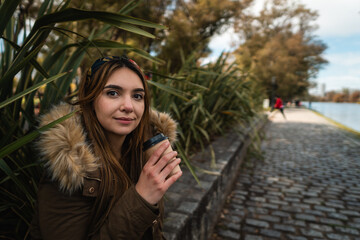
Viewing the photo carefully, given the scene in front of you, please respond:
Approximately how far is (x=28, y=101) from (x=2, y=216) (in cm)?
68

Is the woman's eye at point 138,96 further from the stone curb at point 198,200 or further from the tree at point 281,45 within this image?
the tree at point 281,45

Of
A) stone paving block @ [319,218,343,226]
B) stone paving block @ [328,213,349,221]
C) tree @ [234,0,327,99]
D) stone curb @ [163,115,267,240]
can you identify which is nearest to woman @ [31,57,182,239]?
stone curb @ [163,115,267,240]

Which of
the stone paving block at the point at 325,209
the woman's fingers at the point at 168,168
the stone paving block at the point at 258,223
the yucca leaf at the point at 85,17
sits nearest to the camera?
the yucca leaf at the point at 85,17

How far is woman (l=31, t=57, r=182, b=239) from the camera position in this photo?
0.89 m

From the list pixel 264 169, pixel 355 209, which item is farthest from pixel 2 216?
pixel 264 169

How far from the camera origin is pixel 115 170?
1.08 m

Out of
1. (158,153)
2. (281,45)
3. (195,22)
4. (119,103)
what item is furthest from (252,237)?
(281,45)

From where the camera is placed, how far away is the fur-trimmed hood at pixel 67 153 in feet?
2.87

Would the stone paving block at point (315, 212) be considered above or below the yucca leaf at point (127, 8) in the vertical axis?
below

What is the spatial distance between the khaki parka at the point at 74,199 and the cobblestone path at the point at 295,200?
5.33 feet

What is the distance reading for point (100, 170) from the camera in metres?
1.00

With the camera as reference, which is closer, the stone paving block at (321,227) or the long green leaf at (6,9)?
the long green leaf at (6,9)

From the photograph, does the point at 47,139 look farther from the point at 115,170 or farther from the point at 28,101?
the point at 28,101

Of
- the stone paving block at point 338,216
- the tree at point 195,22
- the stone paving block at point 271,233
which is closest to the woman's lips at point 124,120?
the stone paving block at point 271,233
